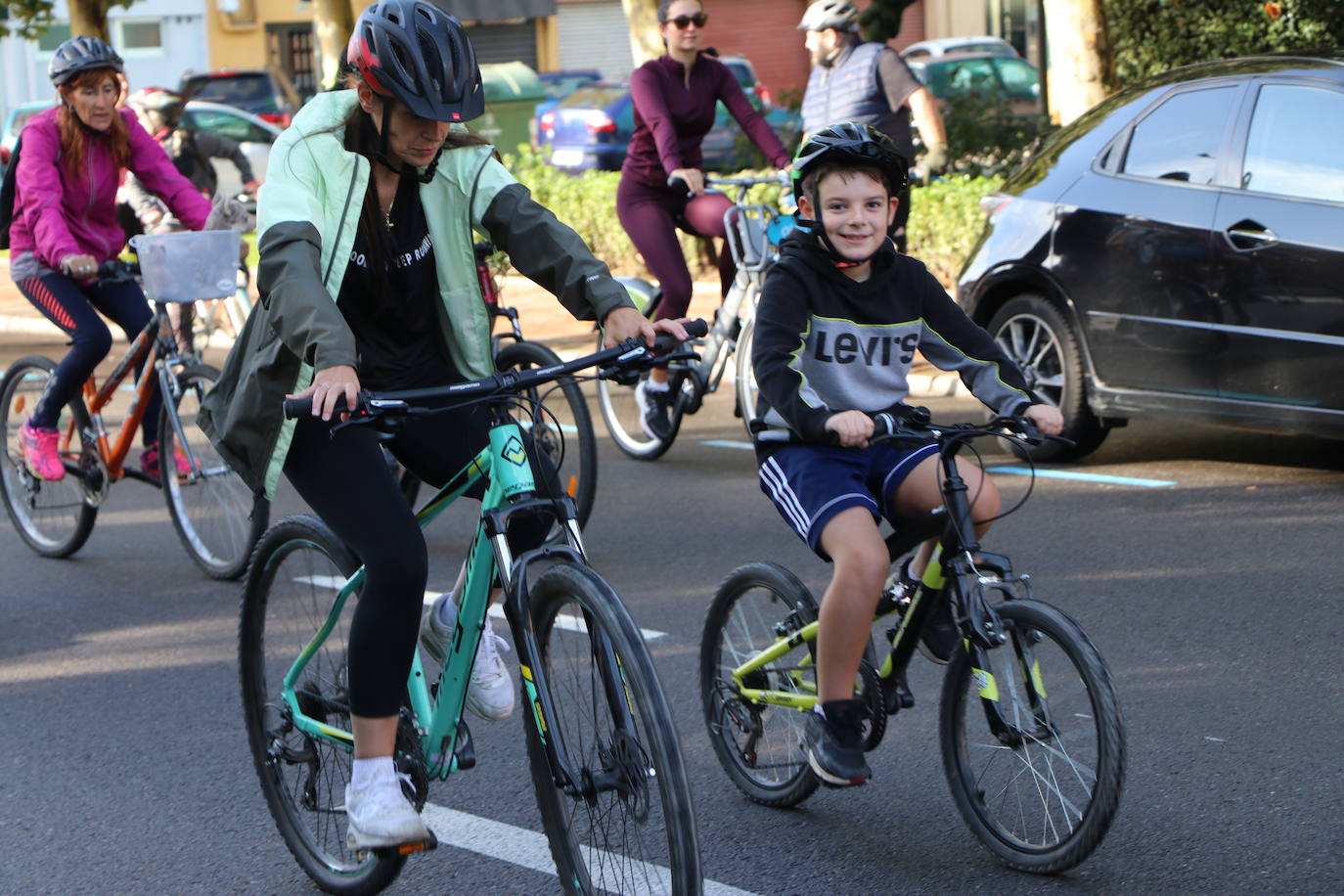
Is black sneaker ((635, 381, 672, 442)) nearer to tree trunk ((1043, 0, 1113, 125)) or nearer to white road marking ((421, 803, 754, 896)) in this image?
white road marking ((421, 803, 754, 896))

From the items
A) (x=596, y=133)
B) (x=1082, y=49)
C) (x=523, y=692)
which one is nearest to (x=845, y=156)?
(x=523, y=692)

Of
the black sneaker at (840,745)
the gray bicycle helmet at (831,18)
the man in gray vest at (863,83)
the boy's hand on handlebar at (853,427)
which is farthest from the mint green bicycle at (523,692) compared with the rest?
the gray bicycle helmet at (831,18)

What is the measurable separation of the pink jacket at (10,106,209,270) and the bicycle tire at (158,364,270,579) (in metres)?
0.68

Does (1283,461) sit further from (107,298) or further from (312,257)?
(312,257)

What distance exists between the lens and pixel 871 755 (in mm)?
4758

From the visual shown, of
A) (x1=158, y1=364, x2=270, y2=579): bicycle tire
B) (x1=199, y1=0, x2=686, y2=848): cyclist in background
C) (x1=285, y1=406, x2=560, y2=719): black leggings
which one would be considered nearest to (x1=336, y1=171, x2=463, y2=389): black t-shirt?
(x1=199, y1=0, x2=686, y2=848): cyclist in background

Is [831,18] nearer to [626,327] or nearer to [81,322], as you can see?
[81,322]

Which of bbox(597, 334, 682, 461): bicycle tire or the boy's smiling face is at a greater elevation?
the boy's smiling face

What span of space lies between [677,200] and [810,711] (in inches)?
198

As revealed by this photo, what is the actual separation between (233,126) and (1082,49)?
16.9 metres

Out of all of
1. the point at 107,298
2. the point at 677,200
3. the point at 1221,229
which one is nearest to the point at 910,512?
the point at 1221,229

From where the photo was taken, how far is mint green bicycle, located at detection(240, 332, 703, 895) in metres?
3.16

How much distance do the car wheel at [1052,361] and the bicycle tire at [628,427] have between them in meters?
1.67

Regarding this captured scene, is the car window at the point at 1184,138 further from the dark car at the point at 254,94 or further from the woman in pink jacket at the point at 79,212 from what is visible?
the dark car at the point at 254,94
